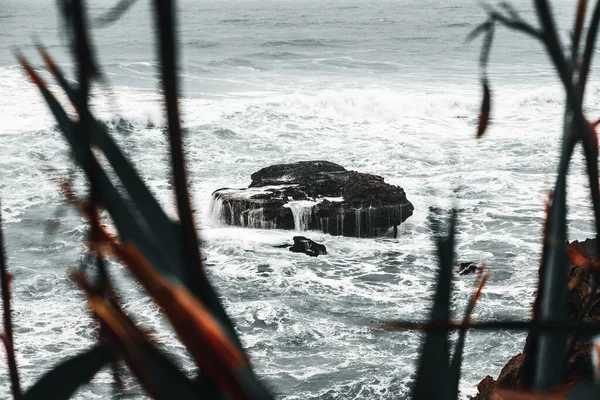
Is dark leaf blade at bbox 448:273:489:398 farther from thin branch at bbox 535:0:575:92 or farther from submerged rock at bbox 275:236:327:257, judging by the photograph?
submerged rock at bbox 275:236:327:257

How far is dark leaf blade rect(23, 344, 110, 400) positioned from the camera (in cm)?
32

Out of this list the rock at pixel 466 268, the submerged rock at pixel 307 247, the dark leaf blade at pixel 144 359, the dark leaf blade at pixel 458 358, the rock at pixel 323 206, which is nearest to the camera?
the dark leaf blade at pixel 144 359

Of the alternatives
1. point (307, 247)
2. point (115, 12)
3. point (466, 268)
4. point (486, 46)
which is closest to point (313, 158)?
point (307, 247)

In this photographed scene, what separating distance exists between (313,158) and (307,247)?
598cm

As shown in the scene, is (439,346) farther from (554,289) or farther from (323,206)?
(323,206)

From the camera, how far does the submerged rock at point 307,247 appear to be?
10.2 metres

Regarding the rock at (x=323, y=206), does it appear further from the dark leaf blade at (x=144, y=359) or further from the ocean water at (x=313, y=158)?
the dark leaf blade at (x=144, y=359)

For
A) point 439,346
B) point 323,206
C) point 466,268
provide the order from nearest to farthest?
point 439,346 < point 466,268 < point 323,206

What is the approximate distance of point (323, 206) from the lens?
430 inches

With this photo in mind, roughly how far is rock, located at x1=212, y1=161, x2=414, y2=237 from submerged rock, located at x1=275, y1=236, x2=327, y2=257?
18.2 inches

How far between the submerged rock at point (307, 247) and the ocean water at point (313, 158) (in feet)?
0.50

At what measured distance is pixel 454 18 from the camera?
174ft

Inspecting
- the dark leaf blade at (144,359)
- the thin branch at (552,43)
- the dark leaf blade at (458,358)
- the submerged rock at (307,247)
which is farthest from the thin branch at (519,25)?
the submerged rock at (307,247)

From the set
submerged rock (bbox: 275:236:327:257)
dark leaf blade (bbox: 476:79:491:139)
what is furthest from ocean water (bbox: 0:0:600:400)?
submerged rock (bbox: 275:236:327:257)
